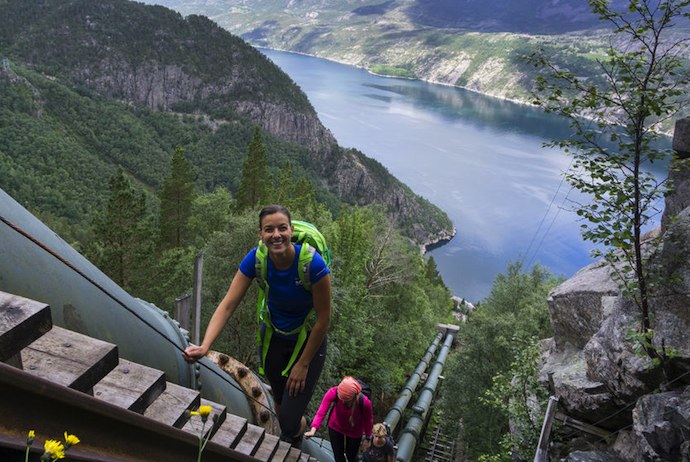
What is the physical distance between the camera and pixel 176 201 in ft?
118

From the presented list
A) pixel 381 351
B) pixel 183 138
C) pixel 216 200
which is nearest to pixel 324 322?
pixel 381 351

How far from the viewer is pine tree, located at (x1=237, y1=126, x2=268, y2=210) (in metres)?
38.6

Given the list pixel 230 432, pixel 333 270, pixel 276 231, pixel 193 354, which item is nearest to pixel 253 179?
pixel 333 270

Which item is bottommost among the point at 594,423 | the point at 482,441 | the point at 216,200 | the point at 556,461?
the point at 482,441

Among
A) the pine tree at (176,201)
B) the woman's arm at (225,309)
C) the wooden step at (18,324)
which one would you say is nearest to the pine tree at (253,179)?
the pine tree at (176,201)

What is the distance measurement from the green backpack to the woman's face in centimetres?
21

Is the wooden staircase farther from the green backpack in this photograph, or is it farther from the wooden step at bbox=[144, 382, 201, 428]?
the green backpack

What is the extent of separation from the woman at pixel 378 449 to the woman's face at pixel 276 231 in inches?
115

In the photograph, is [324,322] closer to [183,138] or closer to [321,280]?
[321,280]

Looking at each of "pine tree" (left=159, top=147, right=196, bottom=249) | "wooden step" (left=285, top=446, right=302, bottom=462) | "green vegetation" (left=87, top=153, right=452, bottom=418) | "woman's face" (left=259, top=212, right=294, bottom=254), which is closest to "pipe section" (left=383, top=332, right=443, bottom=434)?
"green vegetation" (left=87, top=153, right=452, bottom=418)

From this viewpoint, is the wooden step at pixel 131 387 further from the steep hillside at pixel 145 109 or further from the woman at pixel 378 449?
the steep hillside at pixel 145 109

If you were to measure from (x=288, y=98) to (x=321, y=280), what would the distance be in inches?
6675

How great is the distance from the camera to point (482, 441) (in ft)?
66.6

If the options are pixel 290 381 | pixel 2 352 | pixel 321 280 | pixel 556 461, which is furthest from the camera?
pixel 556 461
